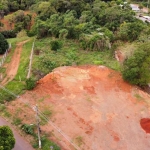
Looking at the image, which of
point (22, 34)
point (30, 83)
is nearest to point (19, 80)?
point (30, 83)

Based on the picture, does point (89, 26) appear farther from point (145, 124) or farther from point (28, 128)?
point (28, 128)

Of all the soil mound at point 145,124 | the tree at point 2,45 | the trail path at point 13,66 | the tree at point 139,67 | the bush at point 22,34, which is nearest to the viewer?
the soil mound at point 145,124

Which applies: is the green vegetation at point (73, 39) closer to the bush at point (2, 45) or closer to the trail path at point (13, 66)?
the bush at point (2, 45)

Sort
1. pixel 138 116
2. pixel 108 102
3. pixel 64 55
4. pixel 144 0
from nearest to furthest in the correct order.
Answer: pixel 138 116 < pixel 108 102 < pixel 64 55 < pixel 144 0

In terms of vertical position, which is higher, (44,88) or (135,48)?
(135,48)

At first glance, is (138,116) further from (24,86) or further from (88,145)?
(24,86)

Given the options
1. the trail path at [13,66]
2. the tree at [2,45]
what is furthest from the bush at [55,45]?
the tree at [2,45]

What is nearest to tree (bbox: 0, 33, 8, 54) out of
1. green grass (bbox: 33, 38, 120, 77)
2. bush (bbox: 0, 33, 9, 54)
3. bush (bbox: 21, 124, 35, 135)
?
bush (bbox: 0, 33, 9, 54)

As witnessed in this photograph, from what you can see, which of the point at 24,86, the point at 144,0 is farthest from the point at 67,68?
the point at 144,0
